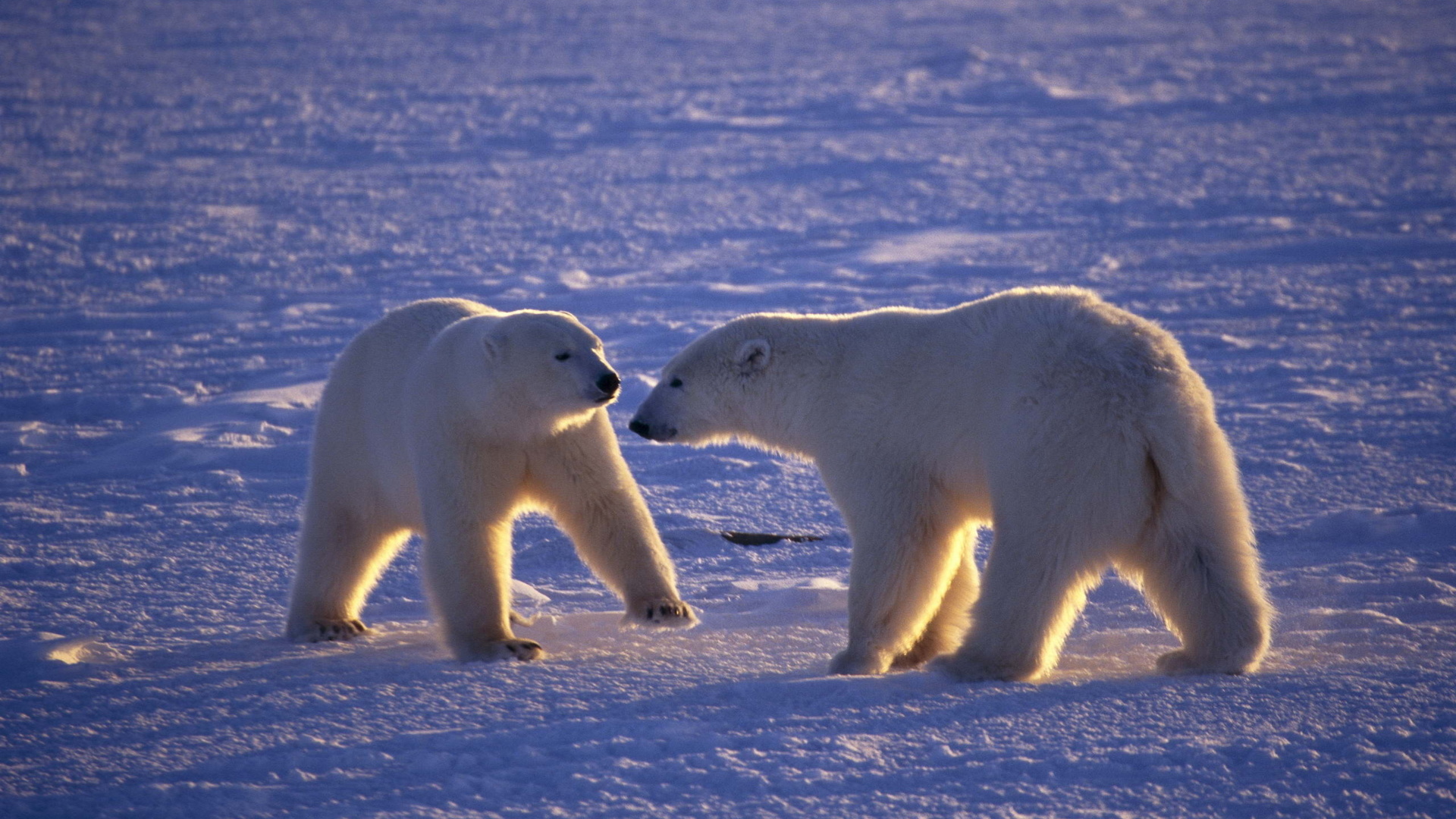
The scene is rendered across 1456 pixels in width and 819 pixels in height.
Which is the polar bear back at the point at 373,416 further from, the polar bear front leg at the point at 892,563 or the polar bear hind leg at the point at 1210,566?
the polar bear hind leg at the point at 1210,566

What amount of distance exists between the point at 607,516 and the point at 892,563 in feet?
3.19

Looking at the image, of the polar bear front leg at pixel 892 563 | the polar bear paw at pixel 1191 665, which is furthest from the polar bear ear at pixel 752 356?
the polar bear paw at pixel 1191 665

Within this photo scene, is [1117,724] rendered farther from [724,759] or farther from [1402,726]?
[724,759]

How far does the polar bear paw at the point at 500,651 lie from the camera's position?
388 cm

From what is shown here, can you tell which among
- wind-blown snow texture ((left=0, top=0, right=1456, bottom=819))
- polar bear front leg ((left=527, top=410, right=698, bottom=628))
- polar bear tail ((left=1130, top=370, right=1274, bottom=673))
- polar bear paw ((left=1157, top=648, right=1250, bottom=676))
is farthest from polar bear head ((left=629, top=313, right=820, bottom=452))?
polar bear paw ((left=1157, top=648, right=1250, bottom=676))

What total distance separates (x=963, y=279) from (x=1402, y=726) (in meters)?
6.78

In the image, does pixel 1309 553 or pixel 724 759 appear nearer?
pixel 724 759

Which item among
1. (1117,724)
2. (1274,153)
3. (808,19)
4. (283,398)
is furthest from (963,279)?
(808,19)

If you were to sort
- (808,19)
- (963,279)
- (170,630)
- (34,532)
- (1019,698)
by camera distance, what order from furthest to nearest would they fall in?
(808,19) < (963,279) < (34,532) < (170,630) < (1019,698)

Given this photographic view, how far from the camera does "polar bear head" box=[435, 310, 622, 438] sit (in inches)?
155

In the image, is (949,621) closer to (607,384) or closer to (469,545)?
(607,384)

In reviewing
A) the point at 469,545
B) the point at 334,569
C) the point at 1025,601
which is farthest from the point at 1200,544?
the point at 334,569

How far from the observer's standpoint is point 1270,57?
19250mm

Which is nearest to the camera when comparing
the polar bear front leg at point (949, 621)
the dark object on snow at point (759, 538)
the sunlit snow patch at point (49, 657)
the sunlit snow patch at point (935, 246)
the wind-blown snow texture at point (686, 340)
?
the wind-blown snow texture at point (686, 340)
